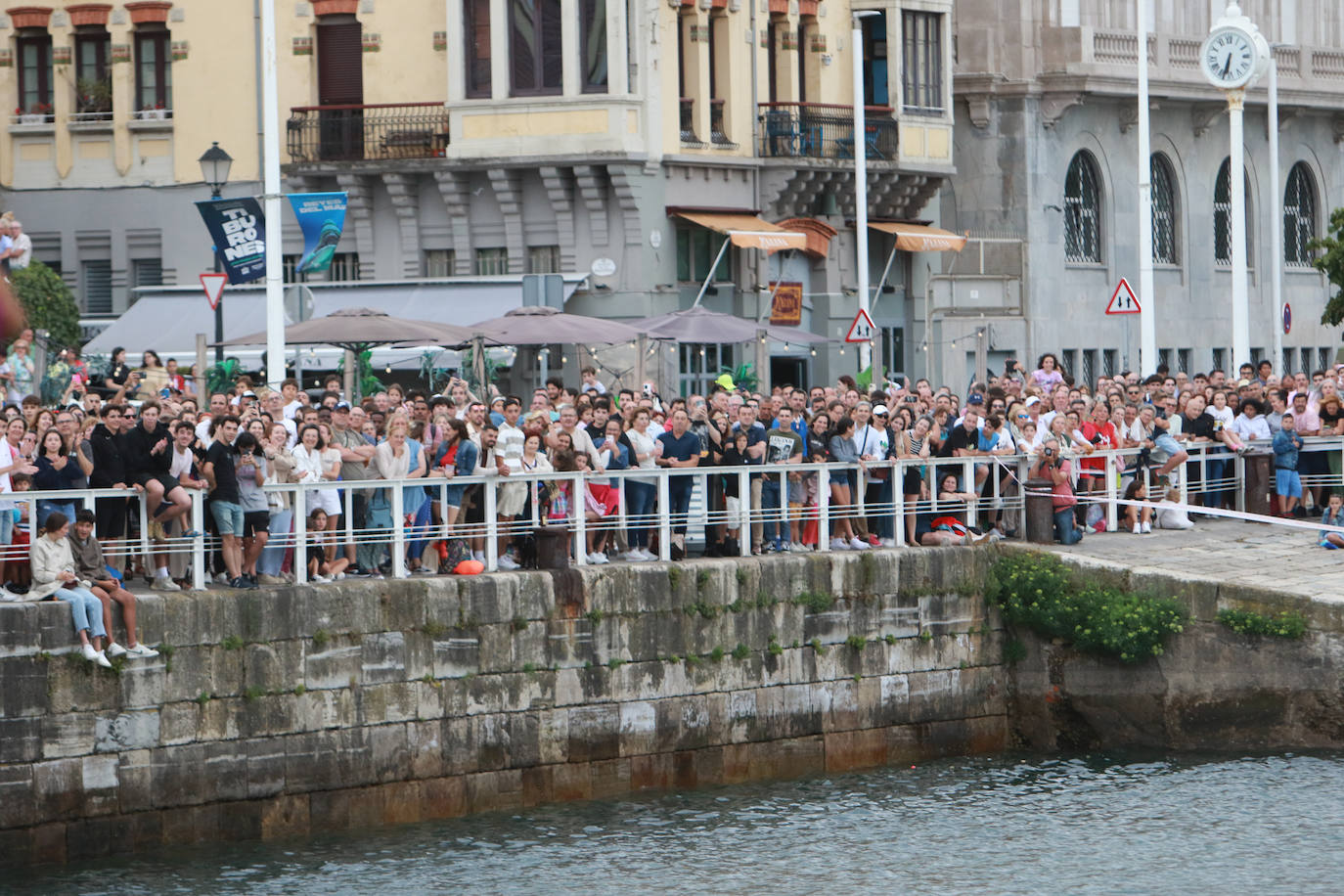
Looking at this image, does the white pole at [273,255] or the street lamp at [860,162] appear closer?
the white pole at [273,255]

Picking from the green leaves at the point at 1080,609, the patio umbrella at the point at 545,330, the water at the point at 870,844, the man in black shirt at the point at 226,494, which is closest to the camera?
the water at the point at 870,844

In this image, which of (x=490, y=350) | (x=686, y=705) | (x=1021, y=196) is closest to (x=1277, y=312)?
(x=1021, y=196)

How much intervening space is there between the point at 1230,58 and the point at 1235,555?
1180cm

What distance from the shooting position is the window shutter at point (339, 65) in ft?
126

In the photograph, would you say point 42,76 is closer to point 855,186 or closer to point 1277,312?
point 855,186

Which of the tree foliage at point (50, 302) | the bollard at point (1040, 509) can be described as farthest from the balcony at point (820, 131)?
the bollard at point (1040, 509)

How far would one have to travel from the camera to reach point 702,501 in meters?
22.2

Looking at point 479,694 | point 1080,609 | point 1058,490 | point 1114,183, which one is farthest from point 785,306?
point 479,694

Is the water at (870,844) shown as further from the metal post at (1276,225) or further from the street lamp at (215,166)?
the metal post at (1276,225)

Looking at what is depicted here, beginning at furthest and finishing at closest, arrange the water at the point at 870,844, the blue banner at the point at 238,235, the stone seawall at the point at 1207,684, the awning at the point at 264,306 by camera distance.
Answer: the awning at the point at 264,306 < the blue banner at the point at 238,235 < the stone seawall at the point at 1207,684 < the water at the point at 870,844

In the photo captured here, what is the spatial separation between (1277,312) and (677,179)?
443 inches

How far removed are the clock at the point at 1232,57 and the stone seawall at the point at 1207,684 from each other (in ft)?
40.4

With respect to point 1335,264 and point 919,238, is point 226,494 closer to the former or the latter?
point 919,238

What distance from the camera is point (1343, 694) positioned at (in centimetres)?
2202
